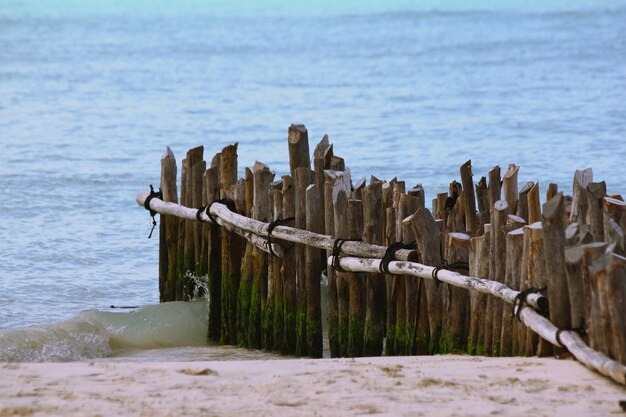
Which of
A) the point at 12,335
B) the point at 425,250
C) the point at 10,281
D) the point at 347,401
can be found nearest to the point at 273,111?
the point at 10,281

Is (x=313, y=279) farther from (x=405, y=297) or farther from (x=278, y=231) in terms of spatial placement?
(x=405, y=297)

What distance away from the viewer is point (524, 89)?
28406 millimetres

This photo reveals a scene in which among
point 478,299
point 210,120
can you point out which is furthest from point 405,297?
point 210,120

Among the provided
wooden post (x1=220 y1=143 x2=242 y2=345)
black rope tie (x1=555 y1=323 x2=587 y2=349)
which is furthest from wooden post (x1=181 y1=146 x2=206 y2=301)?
black rope tie (x1=555 y1=323 x2=587 y2=349)

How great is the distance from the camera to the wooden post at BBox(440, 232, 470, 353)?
283 inches

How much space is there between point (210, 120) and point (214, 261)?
16.3m

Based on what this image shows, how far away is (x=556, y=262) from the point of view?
629 centimetres

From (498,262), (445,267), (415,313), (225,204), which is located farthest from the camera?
(225,204)

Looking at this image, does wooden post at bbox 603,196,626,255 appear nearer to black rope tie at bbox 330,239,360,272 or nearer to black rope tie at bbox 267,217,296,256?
black rope tie at bbox 330,239,360,272

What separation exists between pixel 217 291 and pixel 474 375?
12.1 feet

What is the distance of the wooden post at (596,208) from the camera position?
283 inches

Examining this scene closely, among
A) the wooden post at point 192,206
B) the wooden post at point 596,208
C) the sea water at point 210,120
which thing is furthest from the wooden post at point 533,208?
the wooden post at point 192,206

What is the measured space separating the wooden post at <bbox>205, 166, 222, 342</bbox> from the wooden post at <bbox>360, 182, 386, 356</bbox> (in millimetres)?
1848

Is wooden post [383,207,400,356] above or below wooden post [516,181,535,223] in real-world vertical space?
below
